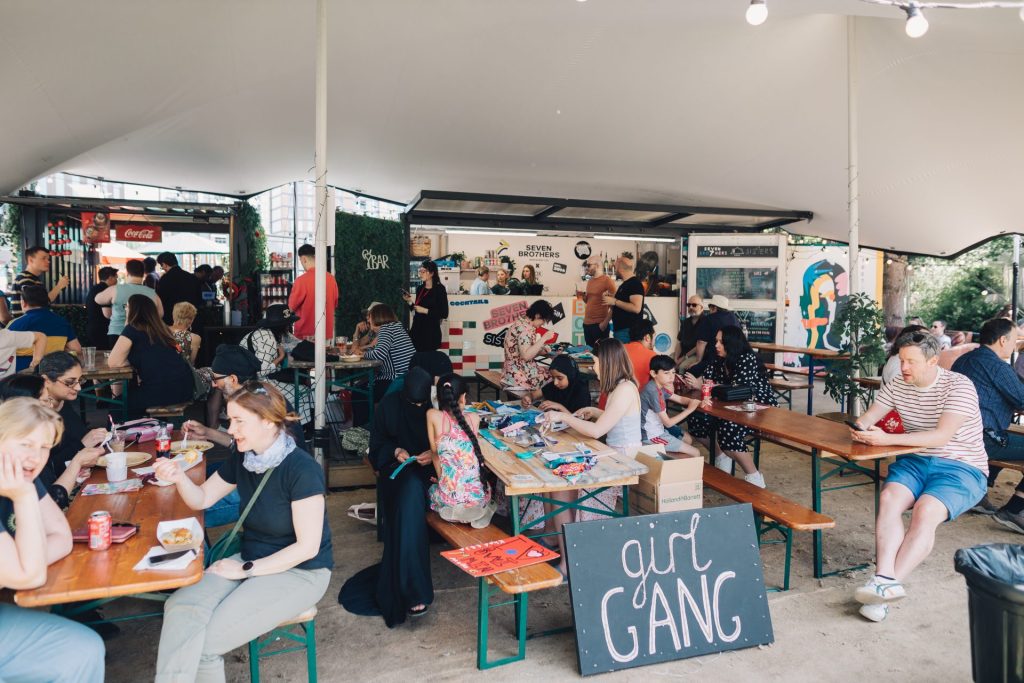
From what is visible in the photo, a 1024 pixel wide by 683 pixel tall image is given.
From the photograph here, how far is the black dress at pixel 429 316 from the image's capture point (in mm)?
7547

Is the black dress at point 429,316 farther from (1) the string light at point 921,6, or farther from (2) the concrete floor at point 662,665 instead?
(1) the string light at point 921,6

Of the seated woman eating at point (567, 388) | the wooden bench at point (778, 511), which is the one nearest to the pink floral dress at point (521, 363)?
the seated woman eating at point (567, 388)

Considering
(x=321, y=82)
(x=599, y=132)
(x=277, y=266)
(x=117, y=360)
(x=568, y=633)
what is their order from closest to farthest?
(x=568, y=633) → (x=321, y=82) → (x=117, y=360) → (x=599, y=132) → (x=277, y=266)

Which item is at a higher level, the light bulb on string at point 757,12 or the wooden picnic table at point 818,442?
the light bulb on string at point 757,12

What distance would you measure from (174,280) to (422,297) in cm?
380

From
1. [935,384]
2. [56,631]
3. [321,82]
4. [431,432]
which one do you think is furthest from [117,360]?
[935,384]

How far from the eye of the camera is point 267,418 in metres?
2.44

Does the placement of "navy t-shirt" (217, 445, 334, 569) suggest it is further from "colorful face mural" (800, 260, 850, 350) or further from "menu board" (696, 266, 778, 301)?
"colorful face mural" (800, 260, 850, 350)

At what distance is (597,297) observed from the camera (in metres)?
7.45

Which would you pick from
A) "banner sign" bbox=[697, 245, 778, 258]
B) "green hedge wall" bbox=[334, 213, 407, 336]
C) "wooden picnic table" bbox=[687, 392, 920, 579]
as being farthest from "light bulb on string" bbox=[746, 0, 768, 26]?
"banner sign" bbox=[697, 245, 778, 258]

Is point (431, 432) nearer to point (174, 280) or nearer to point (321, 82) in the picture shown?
point (321, 82)

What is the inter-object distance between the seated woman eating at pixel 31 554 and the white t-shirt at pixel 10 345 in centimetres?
322

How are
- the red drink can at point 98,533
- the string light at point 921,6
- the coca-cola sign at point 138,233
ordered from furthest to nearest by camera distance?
the coca-cola sign at point 138,233, the string light at point 921,6, the red drink can at point 98,533

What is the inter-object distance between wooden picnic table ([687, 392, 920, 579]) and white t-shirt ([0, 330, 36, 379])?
489cm
